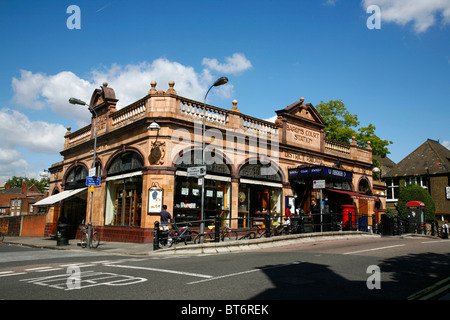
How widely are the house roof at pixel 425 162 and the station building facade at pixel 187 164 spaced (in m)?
22.0

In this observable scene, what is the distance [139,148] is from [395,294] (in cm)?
1624

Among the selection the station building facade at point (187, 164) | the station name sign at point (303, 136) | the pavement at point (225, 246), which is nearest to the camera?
the pavement at point (225, 246)

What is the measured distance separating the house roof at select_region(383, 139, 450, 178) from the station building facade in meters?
22.0

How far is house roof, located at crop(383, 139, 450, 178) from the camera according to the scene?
44.7 m

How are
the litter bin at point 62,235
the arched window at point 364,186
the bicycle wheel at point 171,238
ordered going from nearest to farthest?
1. the bicycle wheel at point 171,238
2. the litter bin at point 62,235
3. the arched window at point 364,186

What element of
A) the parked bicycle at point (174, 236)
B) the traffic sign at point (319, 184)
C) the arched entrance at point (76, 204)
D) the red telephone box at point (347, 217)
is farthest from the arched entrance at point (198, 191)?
the arched entrance at point (76, 204)

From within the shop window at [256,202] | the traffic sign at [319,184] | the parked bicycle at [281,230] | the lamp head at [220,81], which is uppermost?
the lamp head at [220,81]

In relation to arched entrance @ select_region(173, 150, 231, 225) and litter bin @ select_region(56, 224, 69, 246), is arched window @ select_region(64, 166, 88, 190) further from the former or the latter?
arched entrance @ select_region(173, 150, 231, 225)

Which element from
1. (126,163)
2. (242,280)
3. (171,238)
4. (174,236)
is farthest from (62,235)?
(242,280)

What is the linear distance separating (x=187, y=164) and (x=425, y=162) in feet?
126

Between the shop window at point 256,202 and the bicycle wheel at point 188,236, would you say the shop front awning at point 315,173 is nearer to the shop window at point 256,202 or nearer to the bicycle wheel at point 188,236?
the shop window at point 256,202

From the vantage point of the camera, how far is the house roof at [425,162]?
147 ft

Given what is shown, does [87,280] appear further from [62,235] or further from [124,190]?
[124,190]
